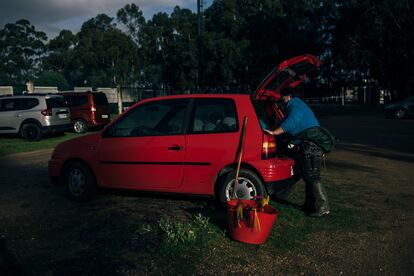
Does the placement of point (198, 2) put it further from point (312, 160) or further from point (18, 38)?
point (18, 38)

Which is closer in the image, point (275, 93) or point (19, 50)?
point (275, 93)

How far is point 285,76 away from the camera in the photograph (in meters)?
6.45

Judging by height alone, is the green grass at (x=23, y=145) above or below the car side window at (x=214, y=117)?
below

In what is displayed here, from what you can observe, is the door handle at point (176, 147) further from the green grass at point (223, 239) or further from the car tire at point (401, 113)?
the car tire at point (401, 113)

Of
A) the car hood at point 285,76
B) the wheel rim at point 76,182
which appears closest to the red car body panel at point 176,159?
the wheel rim at point 76,182

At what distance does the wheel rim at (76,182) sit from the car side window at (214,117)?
6.80 ft

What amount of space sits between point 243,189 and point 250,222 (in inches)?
51.0

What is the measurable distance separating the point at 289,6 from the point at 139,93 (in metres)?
21.3

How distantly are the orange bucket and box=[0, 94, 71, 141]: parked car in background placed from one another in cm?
1329

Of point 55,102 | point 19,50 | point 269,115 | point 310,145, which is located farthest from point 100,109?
point 19,50

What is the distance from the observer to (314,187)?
577cm

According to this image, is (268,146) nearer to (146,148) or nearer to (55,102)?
(146,148)

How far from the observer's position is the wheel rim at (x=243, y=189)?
5.83 meters

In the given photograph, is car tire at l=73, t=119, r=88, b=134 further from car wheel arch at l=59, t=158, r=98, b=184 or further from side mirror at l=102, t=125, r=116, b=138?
side mirror at l=102, t=125, r=116, b=138
